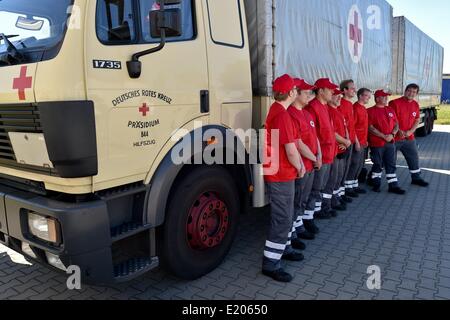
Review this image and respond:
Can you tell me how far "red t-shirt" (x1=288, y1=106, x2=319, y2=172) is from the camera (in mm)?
3594

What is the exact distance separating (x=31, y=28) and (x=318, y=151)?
2.80 meters

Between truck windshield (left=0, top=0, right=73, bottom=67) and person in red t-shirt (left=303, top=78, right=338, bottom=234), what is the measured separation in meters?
2.86

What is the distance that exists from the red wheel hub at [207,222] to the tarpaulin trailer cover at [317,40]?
128 centimetres

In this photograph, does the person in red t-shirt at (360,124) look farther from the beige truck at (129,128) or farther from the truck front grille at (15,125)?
the truck front grille at (15,125)

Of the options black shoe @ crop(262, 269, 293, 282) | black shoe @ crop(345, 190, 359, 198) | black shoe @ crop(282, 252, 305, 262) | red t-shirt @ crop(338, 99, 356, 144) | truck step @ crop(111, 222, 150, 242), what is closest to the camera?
truck step @ crop(111, 222, 150, 242)

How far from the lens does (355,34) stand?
20.0 ft

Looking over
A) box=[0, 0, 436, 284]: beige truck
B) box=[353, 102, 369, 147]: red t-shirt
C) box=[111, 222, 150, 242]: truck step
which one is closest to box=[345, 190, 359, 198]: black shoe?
box=[353, 102, 369, 147]: red t-shirt

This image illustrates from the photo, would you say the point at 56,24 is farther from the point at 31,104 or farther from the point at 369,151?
the point at 369,151

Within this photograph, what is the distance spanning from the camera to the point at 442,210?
552cm

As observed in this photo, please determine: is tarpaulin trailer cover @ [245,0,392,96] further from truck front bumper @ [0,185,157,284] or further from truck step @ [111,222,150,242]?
truck front bumper @ [0,185,157,284]

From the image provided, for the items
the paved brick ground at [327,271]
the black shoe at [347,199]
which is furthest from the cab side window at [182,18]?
the black shoe at [347,199]

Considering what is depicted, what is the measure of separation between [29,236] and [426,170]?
8162mm

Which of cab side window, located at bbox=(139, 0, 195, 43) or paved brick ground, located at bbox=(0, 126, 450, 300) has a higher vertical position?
cab side window, located at bbox=(139, 0, 195, 43)

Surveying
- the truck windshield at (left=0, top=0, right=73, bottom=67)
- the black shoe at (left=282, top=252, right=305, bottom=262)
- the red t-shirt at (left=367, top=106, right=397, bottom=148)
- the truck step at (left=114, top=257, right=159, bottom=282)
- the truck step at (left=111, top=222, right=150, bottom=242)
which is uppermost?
the truck windshield at (left=0, top=0, right=73, bottom=67)
